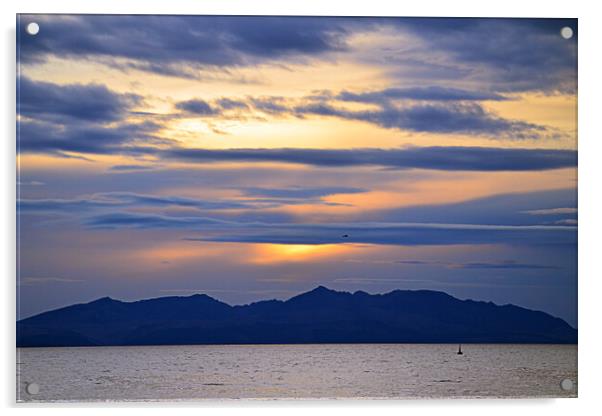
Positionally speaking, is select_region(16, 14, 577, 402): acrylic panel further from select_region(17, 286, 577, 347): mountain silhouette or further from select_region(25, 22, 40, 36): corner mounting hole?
select_region(25, 22, 40, 36): corner mounting hole

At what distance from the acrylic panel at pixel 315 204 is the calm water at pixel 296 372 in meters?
0.01

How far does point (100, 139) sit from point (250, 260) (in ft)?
3.47

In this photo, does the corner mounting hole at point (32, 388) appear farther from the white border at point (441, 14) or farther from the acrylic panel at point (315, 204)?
the acrylic panel at point (315, 204)

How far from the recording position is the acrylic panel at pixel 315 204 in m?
6.12

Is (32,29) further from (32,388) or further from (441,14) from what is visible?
(441,14)

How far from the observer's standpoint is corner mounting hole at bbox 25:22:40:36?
6012mm

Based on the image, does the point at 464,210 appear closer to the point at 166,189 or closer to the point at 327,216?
the point at 327,216

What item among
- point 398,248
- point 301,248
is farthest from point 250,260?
point 398,248

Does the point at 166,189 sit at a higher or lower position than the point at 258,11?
lower

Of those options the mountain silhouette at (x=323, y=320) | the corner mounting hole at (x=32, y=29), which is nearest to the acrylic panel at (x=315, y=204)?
the mountain silhouette at (x=323, y=320)

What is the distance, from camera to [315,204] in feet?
20.5

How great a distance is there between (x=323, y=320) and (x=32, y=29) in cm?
223

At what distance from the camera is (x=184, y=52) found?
614 cm

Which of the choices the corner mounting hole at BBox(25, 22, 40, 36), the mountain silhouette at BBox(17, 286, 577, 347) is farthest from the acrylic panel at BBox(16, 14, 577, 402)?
the corner mounting hole at BBox(25, 22, 40, 36)
